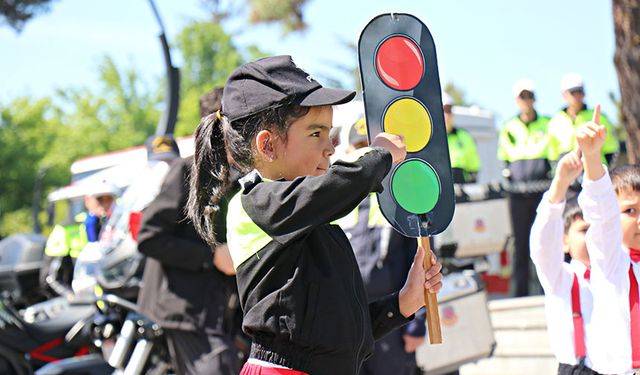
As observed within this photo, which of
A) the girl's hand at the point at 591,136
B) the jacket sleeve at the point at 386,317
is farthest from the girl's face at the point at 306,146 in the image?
the girl's hand at the point at 591,136

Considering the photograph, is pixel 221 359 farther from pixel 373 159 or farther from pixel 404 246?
pixel 373 159

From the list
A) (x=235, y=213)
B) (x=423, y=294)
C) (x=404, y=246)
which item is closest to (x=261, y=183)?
(x=235, y=213)

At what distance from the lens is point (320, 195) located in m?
2.26

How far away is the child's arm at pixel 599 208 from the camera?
8.96ft

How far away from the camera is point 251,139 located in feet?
8.38

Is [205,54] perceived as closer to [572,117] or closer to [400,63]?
[572,117]

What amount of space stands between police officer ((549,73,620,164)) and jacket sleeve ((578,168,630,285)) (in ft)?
16.0

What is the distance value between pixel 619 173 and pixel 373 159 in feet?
5.16

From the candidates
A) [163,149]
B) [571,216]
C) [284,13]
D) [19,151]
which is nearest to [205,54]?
[19,151]

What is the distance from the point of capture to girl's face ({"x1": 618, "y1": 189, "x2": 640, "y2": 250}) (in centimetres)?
340

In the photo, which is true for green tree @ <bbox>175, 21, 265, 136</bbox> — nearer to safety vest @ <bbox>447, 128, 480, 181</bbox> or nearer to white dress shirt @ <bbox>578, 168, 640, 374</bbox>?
safety vest @ <bbox>447, 128, 480, 181</bbox>

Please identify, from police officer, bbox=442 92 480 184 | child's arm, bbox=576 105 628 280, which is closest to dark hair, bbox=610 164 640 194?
child's arm, bbox=576 105 628 280

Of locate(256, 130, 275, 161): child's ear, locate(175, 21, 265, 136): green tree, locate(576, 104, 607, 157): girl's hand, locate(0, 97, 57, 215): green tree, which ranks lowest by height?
locate(576, 104, 607, 157): girl's hand

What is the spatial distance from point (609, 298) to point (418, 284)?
95cm
